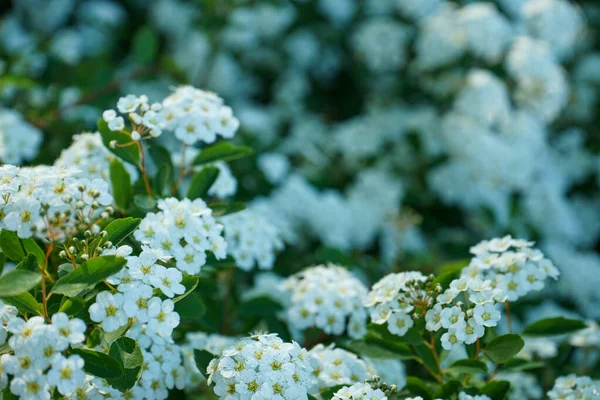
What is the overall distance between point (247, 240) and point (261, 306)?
0.95ft

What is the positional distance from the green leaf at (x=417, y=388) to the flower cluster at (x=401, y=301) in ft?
0.49

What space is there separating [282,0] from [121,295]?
321cm

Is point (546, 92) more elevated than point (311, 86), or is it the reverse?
point (546, 92)

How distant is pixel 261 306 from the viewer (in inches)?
101

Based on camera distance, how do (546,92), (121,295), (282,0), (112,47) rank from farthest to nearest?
(112,47) → (282,0) → (546,92) → (121,295)

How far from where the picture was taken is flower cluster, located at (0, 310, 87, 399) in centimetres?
151

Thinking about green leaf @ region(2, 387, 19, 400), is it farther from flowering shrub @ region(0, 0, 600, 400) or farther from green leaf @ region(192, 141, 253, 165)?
green leaf @ region(192, 141, 253, 165)

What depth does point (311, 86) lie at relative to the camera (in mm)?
4973

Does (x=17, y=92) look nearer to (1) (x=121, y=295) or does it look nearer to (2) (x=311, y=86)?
(2) (x=311, y=86)

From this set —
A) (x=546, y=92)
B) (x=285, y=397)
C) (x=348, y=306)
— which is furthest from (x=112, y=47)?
(x=285, y=397)

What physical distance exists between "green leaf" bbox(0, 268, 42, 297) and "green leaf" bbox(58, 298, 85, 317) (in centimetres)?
14

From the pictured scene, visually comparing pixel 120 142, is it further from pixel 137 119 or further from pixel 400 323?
pixel 400 323

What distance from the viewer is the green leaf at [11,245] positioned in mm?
1834

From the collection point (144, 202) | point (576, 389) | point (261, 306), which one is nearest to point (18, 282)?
point (144, 202)
